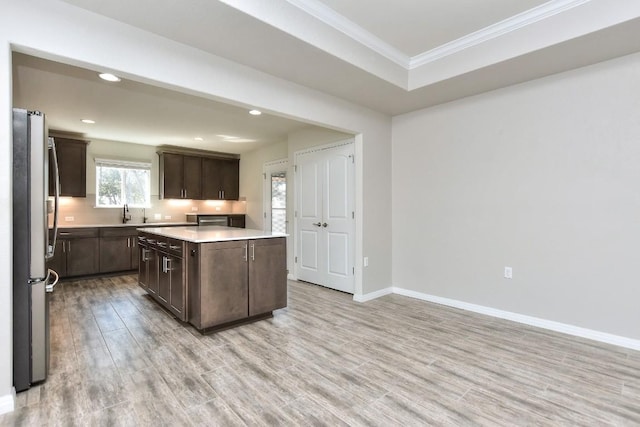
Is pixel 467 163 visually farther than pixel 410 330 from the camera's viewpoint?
Yes

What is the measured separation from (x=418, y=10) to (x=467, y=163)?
1.85m

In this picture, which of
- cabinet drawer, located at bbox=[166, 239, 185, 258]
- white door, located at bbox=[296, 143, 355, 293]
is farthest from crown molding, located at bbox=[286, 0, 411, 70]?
cabinet drawer, located at bbox=[166, 239, 185, 258]

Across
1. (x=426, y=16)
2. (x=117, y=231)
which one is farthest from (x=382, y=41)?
(x=117, y=231)

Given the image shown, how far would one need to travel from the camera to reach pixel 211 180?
712 centimetres

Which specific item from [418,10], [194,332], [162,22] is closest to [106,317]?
[194,332]

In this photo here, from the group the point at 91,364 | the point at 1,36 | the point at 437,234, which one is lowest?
the point at 91,364

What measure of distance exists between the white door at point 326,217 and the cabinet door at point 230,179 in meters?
2.58

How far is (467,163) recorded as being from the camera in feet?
12.6

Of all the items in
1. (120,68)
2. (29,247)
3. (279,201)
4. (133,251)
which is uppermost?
(120,68)

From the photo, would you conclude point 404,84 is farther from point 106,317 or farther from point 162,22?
point 106,317

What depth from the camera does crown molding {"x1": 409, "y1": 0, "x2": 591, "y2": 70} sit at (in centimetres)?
257

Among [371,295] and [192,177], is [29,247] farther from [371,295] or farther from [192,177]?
[192,177]

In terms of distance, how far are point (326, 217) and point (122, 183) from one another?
4240mm

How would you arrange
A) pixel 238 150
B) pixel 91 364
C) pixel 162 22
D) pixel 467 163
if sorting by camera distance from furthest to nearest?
pixel 238 150
pixel 467 163
pixel 91 364
pixel 162 22
